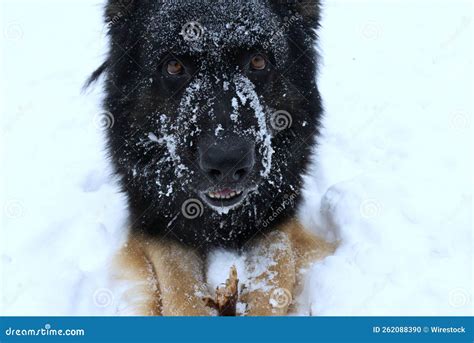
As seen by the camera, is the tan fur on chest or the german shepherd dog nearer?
the german shepherd dog

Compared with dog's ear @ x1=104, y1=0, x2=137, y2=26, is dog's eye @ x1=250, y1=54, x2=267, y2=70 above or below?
above

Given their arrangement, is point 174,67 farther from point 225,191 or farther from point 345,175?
point 345,175

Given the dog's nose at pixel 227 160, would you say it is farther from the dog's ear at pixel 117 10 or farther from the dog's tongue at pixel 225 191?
the dog's ear at pixel 117 10

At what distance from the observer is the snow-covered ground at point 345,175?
3.22 meters

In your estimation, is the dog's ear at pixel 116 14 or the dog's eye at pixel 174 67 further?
the dog's ear at pixel 116 14

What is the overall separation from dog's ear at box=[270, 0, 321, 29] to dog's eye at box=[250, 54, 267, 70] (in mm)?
467

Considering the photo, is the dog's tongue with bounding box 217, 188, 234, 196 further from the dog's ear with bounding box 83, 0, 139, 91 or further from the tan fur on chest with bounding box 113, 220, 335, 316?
the dog's ear with bounding box 83, 0, 139, 91

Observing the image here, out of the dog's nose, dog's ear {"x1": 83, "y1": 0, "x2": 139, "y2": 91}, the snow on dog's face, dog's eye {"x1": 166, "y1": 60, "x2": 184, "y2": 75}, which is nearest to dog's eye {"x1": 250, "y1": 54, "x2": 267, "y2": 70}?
the snow on dog's face

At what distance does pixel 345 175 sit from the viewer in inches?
170

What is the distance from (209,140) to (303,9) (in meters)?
1.49

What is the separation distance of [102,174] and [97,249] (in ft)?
3.22

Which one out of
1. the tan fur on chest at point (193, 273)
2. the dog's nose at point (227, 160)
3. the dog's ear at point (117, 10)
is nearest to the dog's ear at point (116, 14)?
the dog's ear at point (117, 10)

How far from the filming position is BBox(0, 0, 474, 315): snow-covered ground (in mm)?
3219
